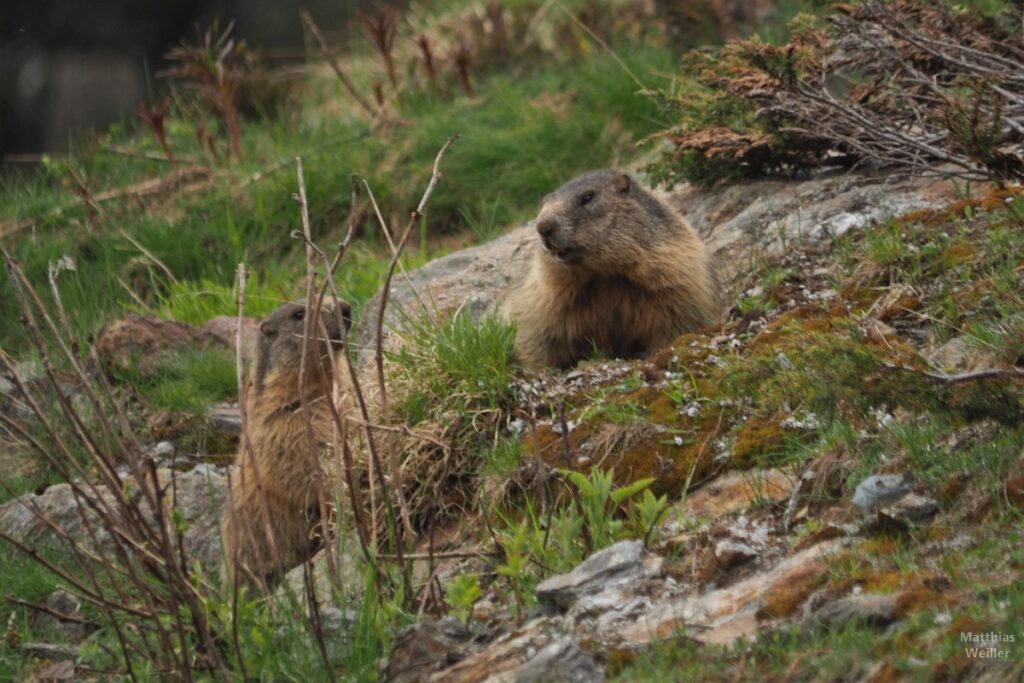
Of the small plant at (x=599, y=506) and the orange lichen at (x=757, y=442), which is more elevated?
the small plant at (x=599, y=506)

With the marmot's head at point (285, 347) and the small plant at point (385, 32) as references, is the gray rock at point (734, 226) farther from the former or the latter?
the small plant at point (385, 32)

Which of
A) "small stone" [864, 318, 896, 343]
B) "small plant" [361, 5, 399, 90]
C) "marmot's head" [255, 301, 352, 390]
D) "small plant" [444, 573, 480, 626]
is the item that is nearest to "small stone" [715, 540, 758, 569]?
"small plant" [444, 573, 480, 626]

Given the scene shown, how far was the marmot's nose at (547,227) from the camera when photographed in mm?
6504

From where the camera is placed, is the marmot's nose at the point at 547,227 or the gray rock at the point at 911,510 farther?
the marmot's nose at the point at 547,227

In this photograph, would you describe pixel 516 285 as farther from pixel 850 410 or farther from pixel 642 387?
pixel 850 410

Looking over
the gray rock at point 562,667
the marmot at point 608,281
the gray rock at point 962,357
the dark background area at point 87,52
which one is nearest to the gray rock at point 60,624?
the marmot at point 608,281

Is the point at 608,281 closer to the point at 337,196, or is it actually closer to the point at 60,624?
the point at 60,624

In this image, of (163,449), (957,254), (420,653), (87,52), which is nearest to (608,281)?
(957,254)

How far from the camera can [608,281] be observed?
22.2 ft

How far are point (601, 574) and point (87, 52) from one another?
41.2ft

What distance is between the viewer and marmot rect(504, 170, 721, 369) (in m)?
6.59

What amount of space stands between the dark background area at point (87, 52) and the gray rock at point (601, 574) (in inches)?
427

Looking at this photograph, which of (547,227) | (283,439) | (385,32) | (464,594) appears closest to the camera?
(464,594)

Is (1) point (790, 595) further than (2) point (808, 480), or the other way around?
(2) point (808, 480)
